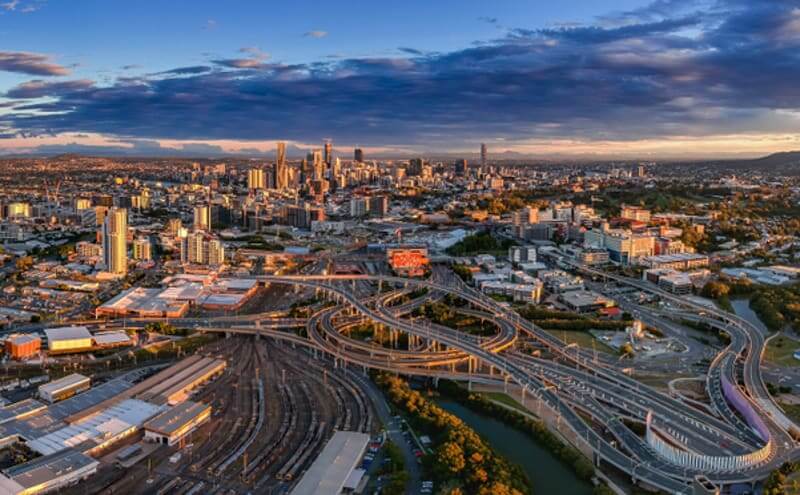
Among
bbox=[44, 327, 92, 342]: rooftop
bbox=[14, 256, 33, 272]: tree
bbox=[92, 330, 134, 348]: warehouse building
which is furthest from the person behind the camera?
bbox=[14, 256, 33, 272]: tree

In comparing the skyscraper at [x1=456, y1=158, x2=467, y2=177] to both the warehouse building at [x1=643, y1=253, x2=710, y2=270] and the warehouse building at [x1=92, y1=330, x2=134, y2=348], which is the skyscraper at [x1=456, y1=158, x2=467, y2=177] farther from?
the warehouse building at [x1=92, y1=330, x2=134, y2=348]

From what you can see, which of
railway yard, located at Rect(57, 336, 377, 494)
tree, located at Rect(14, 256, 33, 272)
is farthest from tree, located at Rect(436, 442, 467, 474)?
tree, located at Rect(14, 256, 33, 272)

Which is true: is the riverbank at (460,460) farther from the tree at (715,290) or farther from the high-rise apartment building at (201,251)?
the high-rise apartment building at (201,251)

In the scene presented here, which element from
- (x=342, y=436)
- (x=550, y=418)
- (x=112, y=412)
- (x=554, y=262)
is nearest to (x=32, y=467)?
(x=112, y=412)

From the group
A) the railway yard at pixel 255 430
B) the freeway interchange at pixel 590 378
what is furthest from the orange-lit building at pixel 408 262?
the railway yard at pixel 255 430

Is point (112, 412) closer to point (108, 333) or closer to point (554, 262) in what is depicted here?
point (108, 333)

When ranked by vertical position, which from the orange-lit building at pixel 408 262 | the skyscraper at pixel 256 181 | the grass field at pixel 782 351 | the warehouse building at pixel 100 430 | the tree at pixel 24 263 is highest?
the skyscraper at pixel 256 181
